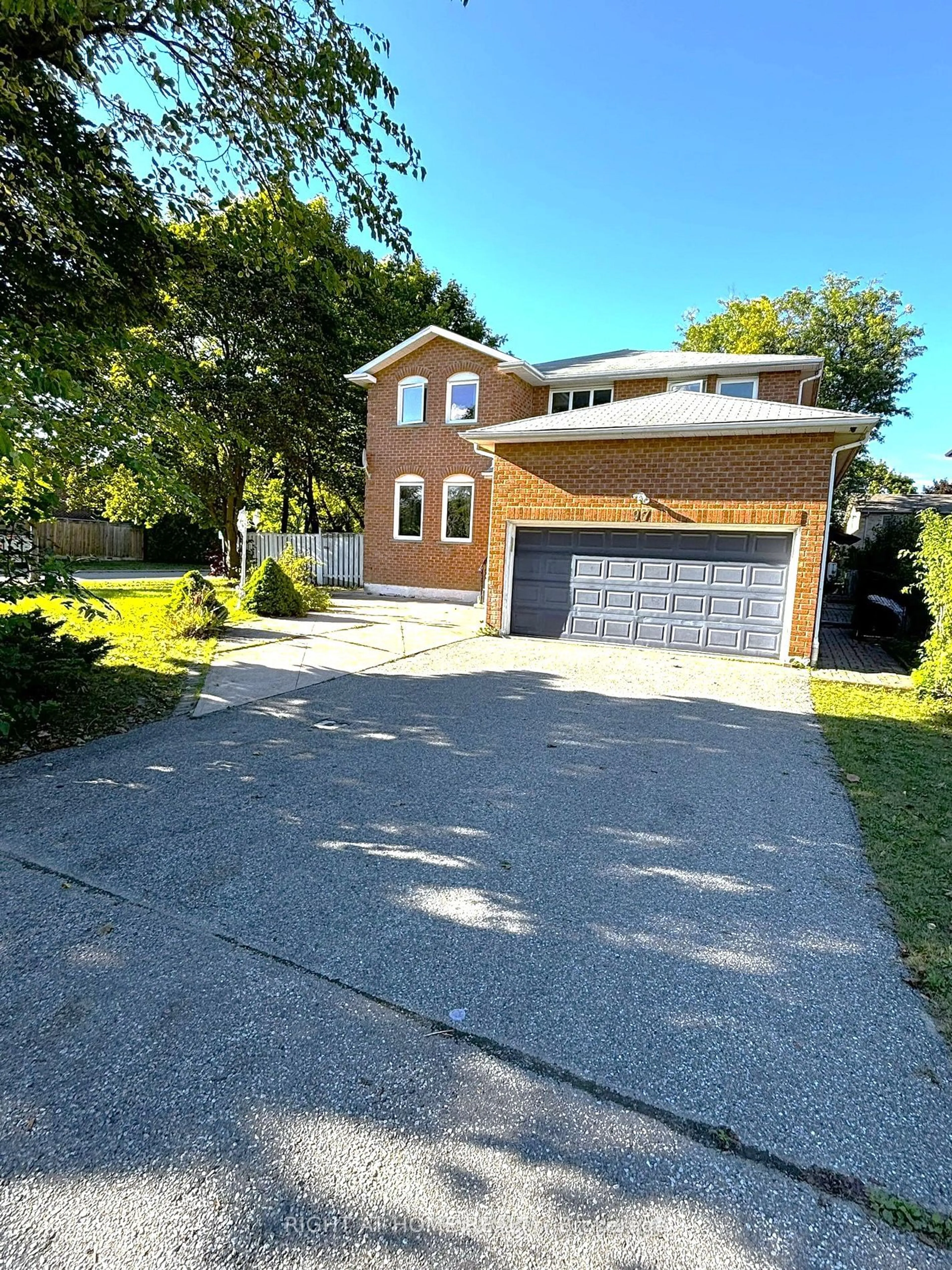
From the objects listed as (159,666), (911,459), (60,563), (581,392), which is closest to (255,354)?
(581,392)

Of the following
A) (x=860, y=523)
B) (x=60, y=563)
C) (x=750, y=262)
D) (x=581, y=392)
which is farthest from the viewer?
(x=860, y=523)

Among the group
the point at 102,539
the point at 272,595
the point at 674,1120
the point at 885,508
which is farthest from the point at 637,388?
the point at 102,539

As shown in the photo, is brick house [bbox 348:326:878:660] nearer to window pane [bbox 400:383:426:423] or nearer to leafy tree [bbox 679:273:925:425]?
window pane [bbox 400:383:426:423]

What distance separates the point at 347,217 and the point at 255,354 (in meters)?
14.5

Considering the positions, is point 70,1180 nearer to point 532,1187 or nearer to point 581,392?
point 532,1187

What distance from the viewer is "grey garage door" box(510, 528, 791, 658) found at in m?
9.64

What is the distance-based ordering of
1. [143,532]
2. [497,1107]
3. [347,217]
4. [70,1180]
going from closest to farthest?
[70,1180], [497,1107], [347,217], [143,532]

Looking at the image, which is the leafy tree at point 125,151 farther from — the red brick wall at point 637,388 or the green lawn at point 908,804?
the red brick wall at point 637,388

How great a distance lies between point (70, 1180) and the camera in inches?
→ 64.9

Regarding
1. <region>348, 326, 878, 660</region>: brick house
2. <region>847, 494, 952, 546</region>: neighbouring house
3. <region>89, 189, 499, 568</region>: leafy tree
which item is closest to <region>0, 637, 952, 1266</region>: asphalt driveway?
<region>89, 189, 499, 568</region>: leafy tree

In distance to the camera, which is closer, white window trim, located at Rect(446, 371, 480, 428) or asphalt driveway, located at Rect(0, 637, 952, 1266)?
asphalt driveway, located at Rect(0, 637, 952, 1266)

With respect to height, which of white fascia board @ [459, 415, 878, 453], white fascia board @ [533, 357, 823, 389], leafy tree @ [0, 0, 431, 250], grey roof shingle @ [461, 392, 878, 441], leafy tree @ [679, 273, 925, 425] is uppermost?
leafy tree @ [679, 273, 925, 425]

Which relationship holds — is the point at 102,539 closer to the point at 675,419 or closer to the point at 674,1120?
the point at 675,419

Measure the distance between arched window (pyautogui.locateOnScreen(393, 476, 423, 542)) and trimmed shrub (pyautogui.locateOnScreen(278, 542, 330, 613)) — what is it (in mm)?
3364
